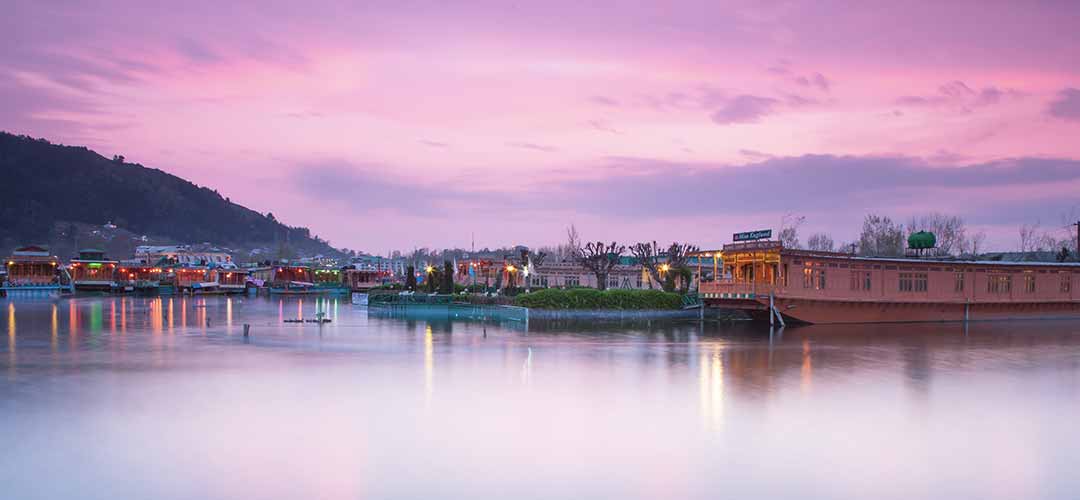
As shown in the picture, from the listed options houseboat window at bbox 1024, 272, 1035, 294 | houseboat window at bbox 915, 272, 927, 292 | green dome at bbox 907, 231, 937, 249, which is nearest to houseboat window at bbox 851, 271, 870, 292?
houseboat window at bbox 915, 272, 927, 292

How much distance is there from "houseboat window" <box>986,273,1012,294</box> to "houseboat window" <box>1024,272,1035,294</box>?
1.40 m

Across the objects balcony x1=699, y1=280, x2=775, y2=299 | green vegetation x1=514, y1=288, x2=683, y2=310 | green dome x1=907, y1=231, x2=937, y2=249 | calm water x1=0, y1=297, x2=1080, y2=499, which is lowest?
calm water x1=0, y1=297, x2=1080, y2=499

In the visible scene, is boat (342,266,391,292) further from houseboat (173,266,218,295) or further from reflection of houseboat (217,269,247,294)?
houseboat (173,266,218,295)

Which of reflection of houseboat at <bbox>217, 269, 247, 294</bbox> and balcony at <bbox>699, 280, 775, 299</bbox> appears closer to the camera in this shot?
balcony at <bbox>699, 280, 775, 299</bbox>

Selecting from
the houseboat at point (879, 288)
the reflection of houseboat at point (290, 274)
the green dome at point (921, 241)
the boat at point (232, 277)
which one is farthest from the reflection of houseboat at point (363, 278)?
the green dome at point (921, 241)

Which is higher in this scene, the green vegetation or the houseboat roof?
the houseboat roof

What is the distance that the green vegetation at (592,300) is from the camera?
48.3 metres

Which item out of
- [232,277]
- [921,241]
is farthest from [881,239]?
[232,277]

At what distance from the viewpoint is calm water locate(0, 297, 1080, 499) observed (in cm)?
1270

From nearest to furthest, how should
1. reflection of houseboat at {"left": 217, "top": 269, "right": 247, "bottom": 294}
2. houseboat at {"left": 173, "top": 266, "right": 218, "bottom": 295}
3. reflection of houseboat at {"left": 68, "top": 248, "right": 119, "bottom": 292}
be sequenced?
houseboat at {"left": 173, "top": 266, "right": 218, "bottom": 295} → reflection of houseboat at {"left": 68, "top": 248, "right": 119, "bottom": 292} → reflection of houseboat at {"left": 217, "top": 269, "right": 247, "bottom": 294}

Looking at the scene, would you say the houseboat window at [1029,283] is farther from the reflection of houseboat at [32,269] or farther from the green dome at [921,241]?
the reflection of houseboat at [32,269]

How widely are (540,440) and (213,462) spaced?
19.5ft

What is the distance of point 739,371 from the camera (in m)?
24.9

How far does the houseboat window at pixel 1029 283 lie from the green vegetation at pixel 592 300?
23701 mm
